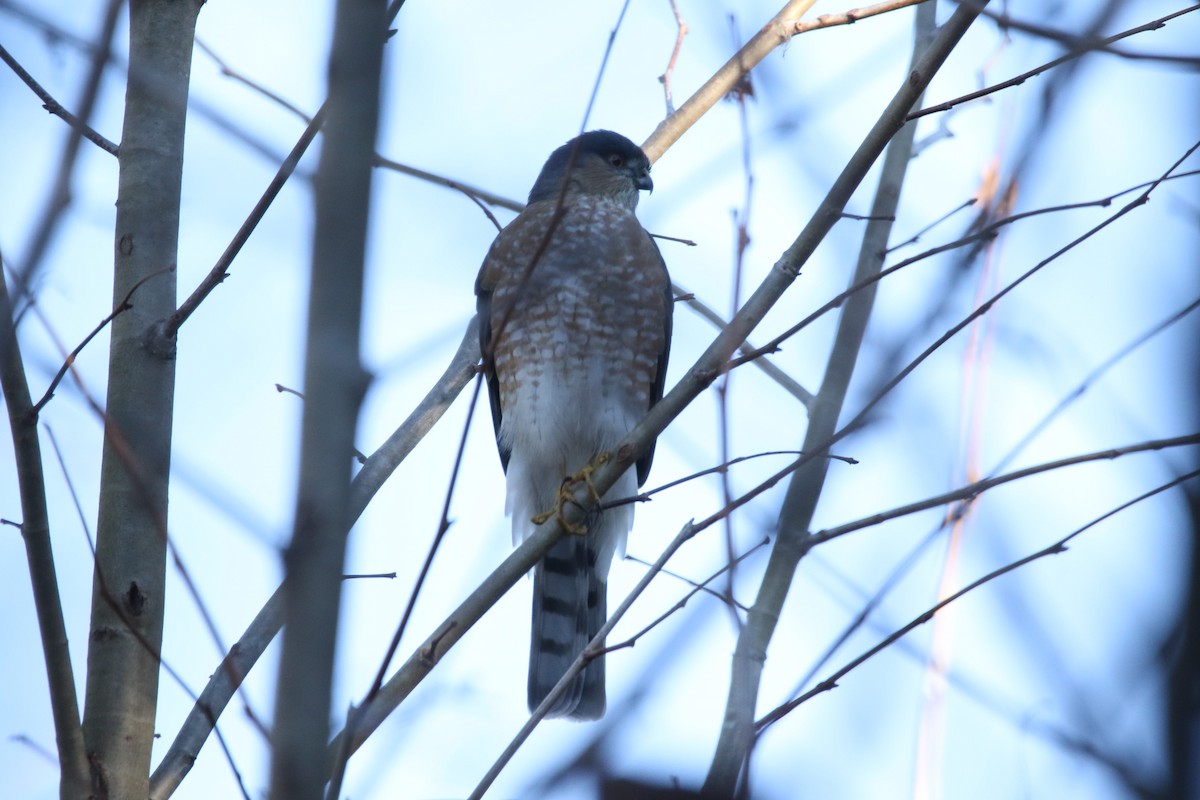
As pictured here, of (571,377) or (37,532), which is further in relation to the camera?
(571,377)

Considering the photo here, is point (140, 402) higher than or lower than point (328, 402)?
higher

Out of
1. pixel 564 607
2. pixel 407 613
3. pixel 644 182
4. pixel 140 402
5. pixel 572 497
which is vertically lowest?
pixel 407 613

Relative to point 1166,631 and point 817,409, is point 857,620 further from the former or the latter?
point 1166,631

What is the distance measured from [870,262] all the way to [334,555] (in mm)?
2117

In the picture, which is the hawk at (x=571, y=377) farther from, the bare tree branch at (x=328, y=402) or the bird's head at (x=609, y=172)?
the bare tree branch at (x=328, y=402)

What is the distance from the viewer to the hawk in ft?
16.3

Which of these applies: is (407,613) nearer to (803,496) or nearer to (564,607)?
(803,496)

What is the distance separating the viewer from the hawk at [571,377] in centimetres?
496

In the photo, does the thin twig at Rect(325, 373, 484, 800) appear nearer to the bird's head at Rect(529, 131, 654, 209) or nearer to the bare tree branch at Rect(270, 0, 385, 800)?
the bare tree branch at Rect(270, 0, 385, 800)

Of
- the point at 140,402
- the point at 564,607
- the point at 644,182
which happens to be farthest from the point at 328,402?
the point at 644,182

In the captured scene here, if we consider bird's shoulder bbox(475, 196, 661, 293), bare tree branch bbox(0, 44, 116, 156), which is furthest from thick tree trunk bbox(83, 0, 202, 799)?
bird's shoulder bbox(475, 196, 661, 293)

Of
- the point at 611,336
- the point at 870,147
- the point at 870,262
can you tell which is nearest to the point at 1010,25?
the point at 870,147

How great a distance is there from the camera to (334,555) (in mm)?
1379

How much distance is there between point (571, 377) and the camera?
16.3 feet
